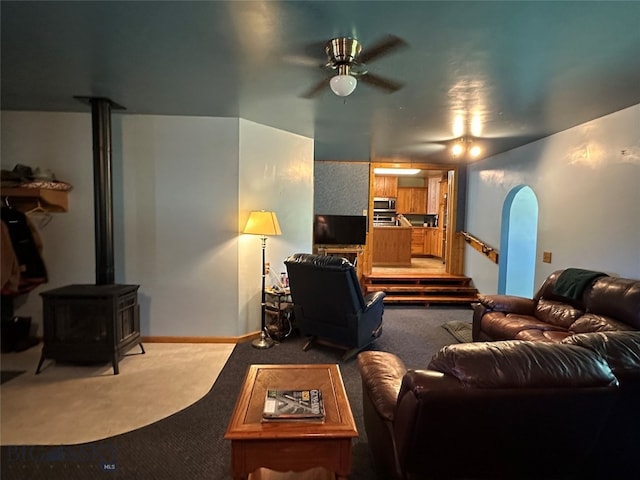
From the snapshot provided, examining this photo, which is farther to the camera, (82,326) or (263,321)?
(263,321)

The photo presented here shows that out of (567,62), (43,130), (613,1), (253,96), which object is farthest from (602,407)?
(43,130)

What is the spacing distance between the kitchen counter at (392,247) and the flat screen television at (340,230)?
5.36ft

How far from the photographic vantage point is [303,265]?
321 centimetres

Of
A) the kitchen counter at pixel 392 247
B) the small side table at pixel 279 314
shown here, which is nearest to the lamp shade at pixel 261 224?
the small side table at pixel 279 314

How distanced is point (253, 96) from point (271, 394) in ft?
8.16

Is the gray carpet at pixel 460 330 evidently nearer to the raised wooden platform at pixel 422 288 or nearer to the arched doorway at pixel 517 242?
the raised wooden platform at pixel 422 288

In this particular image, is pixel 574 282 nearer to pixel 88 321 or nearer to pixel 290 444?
pixel 290 444

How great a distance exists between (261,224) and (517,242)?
400 centimetres

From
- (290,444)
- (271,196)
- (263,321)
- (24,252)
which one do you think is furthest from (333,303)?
(24,252)

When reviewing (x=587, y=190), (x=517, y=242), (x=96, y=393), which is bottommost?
(x=96, y=393)

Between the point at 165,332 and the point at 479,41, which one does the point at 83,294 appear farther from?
the point at 479,41

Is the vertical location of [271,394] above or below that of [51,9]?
below

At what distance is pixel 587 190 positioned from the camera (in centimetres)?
347

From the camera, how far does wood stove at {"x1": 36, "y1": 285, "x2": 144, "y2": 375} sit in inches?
111
